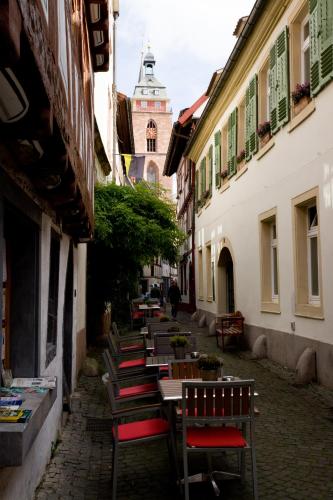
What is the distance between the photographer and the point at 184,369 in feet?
18.7

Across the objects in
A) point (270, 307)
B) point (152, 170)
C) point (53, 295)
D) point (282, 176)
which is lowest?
point (270, 307)

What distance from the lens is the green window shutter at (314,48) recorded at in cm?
859

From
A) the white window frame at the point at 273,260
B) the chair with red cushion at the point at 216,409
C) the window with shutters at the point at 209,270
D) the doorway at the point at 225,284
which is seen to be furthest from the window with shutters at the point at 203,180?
the chair with red cushion at the point at 216,409

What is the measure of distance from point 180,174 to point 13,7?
30.1m

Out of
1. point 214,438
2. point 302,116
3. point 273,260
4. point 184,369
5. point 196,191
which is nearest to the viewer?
point 214,438

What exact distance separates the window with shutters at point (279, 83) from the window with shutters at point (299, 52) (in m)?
0.19

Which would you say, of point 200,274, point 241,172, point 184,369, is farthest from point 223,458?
point 200,274

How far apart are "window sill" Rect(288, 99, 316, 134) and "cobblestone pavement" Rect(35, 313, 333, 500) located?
4053 mm

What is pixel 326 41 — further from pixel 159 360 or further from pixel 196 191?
pixel 196 191

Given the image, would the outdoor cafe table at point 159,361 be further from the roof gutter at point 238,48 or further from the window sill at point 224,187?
the window sill at point 224,187

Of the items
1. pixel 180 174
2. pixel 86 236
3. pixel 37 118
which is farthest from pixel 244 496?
pixel 180 174

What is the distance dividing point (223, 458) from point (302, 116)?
583 cm

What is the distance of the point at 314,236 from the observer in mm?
9406

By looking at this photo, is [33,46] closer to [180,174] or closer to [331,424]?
[331,424]
